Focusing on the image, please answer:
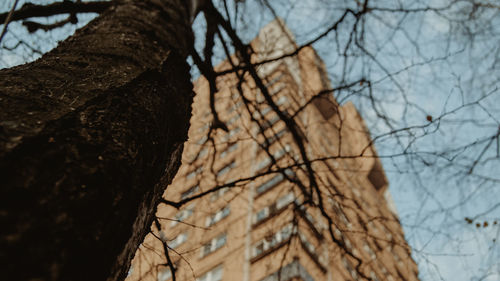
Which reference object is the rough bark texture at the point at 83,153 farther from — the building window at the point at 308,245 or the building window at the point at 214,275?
the building window at the point at 214,275

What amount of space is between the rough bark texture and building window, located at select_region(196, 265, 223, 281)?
54.4 ft

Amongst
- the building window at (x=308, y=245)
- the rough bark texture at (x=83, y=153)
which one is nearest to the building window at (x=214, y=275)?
the building window at (x=308, y=245)

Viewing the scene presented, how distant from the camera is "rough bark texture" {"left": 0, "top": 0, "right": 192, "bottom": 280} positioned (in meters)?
0.63

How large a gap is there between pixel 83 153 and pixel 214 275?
17525 mm

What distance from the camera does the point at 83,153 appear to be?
2.70ft

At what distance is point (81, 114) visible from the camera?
93cm

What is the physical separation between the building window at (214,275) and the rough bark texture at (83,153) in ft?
54.4

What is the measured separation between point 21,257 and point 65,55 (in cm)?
97

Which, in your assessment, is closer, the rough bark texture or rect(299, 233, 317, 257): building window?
the rough bark texture

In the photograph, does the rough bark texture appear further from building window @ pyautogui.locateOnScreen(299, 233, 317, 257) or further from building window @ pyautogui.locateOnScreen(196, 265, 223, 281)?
building window @ pyautogui.locateOnScreen(196, 265, 223, 281)

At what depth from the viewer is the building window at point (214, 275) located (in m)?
16.9

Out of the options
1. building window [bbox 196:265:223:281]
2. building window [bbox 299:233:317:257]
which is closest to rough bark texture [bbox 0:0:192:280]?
building window [bbox 299:233:317:257]

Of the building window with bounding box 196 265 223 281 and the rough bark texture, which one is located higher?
the building window with bounding box 196 265 223 281

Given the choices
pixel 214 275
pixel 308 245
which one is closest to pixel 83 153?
pixel 214 275
